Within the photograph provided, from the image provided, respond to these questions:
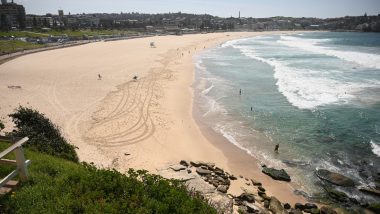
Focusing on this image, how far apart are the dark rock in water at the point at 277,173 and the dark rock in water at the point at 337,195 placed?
2.11 metres

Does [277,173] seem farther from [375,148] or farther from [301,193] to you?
[375,148]

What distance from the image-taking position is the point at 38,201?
26.9 ft

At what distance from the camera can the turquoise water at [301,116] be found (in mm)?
18984

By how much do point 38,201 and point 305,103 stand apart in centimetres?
2711

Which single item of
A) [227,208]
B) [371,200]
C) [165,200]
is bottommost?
[371,200]

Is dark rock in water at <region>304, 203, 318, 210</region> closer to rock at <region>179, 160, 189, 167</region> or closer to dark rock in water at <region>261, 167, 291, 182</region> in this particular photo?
dark rock in water at <region>261, 167, 291, 182</region>

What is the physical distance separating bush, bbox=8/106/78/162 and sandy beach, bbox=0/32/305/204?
2.44 meters

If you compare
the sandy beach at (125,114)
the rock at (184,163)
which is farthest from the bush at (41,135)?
the rock at (184,163)

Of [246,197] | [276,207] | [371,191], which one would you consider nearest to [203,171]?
[246,197]

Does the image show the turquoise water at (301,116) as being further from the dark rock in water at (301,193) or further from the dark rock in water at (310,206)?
the dark rock in water at (310,206)

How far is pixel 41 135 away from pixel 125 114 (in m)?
11.6

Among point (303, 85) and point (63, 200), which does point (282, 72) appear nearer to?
point (303, 85)

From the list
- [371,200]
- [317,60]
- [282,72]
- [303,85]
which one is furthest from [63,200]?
[317,60]

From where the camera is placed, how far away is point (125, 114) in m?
25.7
